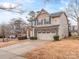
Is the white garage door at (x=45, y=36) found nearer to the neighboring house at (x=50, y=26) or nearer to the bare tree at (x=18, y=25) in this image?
the neighboring house at (x=50, y=26)

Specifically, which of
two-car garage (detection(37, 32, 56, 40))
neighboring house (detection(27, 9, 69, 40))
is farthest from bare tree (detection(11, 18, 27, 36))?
two-car garage (detection(37, 32, 56, 40))

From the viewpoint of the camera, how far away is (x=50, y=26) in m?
34.6

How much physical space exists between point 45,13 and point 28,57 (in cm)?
2066

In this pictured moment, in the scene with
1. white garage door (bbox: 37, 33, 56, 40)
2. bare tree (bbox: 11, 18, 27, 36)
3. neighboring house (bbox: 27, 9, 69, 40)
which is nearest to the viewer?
neighboring house (bbox: 27, 9, 69, 40)

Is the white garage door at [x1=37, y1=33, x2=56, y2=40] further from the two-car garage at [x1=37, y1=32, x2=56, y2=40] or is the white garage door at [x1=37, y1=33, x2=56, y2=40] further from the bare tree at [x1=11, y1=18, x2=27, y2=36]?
the bare tree at [x1=11, y1=18, x2=27, y2=36]

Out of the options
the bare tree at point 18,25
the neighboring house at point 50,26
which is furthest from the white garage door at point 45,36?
the bare tree at point 18,25

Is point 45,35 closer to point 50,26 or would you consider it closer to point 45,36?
point 45,36

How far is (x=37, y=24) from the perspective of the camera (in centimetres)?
3819

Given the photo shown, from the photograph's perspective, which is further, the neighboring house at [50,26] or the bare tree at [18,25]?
the bare tree at [18,25]

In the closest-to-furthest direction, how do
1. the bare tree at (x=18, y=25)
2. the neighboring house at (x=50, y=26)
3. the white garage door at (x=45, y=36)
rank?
the neighboring house at (x=50, y=26), the white garage door at (x=45, y=36), the bare tree at (x=18, y=25)

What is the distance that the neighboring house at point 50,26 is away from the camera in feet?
110

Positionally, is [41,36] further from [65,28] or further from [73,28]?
[73,28]

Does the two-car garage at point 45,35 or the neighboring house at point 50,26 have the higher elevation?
the neighboring house at point 50,26

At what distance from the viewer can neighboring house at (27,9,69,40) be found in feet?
110
